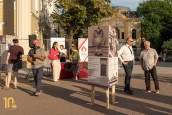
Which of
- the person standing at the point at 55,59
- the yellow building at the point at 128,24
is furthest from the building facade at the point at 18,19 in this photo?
the yellow building at the point at 128,24

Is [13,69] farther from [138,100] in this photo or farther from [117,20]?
[117,20]

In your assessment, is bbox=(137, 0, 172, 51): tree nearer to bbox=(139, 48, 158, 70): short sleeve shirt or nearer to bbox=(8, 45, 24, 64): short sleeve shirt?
bbox=(139, 48, 158, 70): short sleeve shirt

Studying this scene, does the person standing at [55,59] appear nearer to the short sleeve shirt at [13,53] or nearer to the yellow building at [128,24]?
the short sleeve shirt at [13,53]

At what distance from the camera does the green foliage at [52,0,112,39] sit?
23.0 metres

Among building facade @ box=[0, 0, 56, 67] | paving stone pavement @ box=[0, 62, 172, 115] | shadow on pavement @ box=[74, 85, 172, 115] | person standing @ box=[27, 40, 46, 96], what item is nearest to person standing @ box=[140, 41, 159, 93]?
paving stone pavement @ box=[0, 62, 172, 115]

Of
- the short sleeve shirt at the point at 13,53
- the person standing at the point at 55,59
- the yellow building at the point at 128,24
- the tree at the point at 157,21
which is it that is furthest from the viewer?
the yellow building at the point at 128,24

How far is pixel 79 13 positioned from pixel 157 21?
32029 mm

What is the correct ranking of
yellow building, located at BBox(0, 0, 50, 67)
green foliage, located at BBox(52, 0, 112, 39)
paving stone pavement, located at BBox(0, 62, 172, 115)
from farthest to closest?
green foliage, located at BBox(52, 0, 112, 39) → yellow building, located at BBox(0, 0, 50, 67) → paving stone pavement, located at BBox(0, 62, 172, 115)

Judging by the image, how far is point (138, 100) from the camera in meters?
6.58

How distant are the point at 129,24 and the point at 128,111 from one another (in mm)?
52483

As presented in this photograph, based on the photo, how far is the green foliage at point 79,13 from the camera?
906 inches

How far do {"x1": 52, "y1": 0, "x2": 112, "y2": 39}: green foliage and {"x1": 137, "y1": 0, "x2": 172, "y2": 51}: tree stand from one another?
88.6 feet

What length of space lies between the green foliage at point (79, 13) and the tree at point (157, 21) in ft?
88.6

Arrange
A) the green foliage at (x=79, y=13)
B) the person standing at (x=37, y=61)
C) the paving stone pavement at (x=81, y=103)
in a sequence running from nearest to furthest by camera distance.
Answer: the paving stone pavement at (x=81, y=103)
the person standing at (x=37, y=61)
the green foliage at (x=79, y=13)
